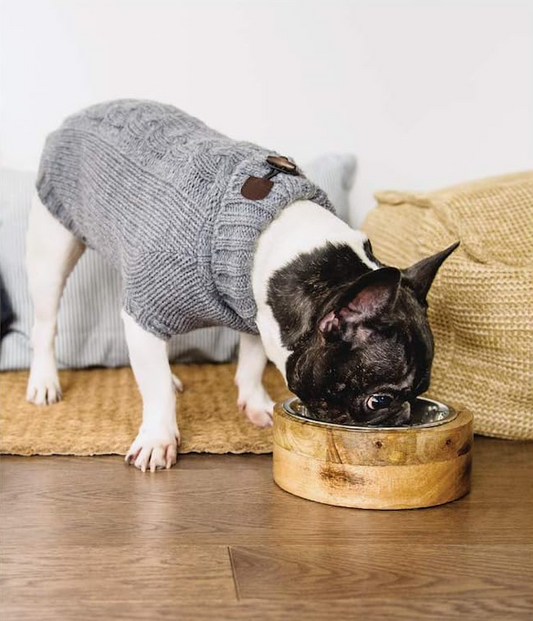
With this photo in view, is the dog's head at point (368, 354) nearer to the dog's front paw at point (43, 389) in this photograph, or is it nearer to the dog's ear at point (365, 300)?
the dog's ear at point (365, 300)

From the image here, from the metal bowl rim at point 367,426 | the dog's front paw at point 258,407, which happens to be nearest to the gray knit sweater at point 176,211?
the metal bowl rim at point 367,426

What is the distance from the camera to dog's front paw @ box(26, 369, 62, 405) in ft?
8.79

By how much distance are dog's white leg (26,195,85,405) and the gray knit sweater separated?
24cm

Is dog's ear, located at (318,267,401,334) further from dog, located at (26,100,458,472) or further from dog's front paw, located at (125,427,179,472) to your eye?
dog's front paw, located at (125,427,179,472)

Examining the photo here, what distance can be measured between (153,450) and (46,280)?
78cm

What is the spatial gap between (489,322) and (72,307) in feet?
4.81

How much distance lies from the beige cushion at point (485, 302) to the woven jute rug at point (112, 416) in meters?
0.56

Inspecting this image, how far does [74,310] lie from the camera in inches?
123

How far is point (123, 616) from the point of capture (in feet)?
4.56

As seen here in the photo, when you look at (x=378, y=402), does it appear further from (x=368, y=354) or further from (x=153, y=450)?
(x=153, y=450)

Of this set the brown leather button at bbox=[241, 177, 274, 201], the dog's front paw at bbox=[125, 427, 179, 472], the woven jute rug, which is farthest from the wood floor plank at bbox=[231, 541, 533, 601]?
the brown leather button at bbox=[241, 177, 274, 201]

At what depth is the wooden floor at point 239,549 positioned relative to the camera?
1439mm

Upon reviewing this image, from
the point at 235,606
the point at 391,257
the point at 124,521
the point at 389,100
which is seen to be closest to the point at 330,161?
the point at 389,100

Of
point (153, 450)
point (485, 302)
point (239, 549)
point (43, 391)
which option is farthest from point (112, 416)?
point (485, 302)
